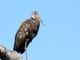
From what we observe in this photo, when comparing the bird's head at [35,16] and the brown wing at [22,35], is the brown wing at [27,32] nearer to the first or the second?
Result: the brown wing at [22,35]

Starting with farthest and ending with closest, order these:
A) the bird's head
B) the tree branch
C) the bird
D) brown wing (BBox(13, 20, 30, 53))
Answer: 1. the bird's head
2. the bird
3. brown wing (BBox(13, 20, 30, 53))
4. the tree branch

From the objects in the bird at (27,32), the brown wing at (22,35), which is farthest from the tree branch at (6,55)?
the bird at (27,32)

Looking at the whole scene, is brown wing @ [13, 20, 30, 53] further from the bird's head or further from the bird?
the bird's head

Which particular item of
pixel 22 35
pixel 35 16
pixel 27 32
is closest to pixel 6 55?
pixel 22 35

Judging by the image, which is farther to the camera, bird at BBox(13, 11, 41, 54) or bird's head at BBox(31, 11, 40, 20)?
bird's head at BBox(31, 11, 40, 20)

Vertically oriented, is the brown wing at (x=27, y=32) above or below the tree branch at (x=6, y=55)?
below

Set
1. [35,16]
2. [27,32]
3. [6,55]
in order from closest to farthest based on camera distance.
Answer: [6,55], [27,32], [35,16]

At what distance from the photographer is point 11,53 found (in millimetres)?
4215

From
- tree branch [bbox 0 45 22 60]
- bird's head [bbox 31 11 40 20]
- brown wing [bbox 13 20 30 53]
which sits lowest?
brown wing [bbox 13 20 30 53]

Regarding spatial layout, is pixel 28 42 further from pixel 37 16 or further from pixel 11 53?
pixel 11 53

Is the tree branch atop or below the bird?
atop

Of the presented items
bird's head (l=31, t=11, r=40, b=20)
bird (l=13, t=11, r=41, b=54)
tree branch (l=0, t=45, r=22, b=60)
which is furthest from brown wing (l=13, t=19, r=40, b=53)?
tree branch (l=0, t=45, r=22, b=60)

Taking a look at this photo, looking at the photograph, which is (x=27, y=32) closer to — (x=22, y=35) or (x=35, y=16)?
(x=22, y=35)

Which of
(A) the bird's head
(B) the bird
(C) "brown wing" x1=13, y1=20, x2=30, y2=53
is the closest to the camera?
(C) "brown wing" x1=13, y1=20, x2=30, y2=53
